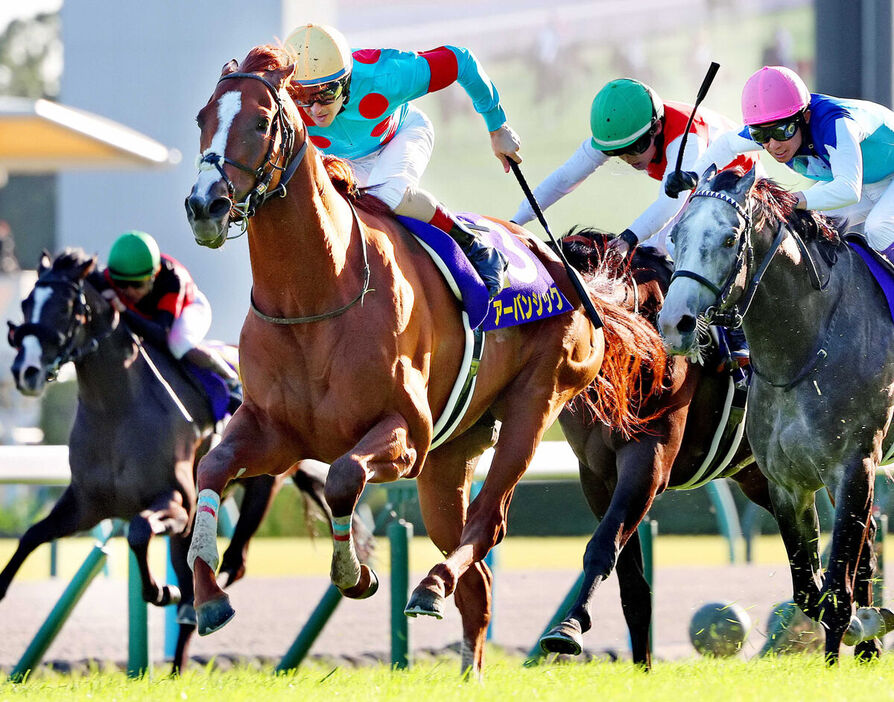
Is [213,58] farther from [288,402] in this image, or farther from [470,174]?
[288,402]

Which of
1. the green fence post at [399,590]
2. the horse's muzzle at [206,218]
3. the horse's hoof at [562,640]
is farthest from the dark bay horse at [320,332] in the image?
the green fence post at [399,590]

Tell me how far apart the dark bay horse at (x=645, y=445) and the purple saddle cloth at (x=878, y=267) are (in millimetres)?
774

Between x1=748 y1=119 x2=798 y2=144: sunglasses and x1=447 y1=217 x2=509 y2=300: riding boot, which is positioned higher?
x1=748 y1=119 x2=798 y2=144: sunglasses

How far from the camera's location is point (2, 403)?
A: 15461 millimetres

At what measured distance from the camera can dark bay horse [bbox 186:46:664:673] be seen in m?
4.20

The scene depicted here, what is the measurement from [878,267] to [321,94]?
2.08 m

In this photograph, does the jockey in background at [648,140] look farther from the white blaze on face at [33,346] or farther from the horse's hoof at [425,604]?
the white blaze on face at [33,346]

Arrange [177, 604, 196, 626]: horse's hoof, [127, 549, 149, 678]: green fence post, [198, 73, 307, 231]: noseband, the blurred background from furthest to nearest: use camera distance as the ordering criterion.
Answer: the blurred background, [177, 604, 196, 626]: horse's hoof, [127, 549, 149, 678]: green fence post, [198, 73, 307, 231]: noseband

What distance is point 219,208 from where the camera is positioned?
Answer: 4.05 meters

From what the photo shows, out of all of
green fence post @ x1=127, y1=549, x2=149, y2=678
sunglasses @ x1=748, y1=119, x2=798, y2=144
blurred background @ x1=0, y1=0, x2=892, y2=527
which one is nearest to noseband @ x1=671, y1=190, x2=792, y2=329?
sunglasses @ x1=748, y1=119, x2=798, y2=144

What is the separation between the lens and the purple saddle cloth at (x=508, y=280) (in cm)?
493

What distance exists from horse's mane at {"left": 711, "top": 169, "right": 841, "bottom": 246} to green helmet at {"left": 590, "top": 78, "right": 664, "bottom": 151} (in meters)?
0.75

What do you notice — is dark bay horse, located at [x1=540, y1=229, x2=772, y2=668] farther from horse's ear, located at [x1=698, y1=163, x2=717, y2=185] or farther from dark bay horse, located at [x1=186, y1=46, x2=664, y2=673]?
horse's ear, located at [x1=698, y1=163, x2=717, y2=185]

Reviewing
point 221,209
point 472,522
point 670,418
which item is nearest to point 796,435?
point 670,418
